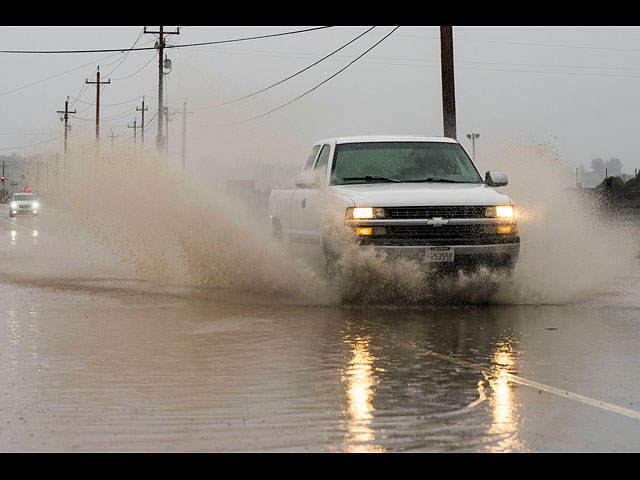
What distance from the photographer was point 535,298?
13.6 meters

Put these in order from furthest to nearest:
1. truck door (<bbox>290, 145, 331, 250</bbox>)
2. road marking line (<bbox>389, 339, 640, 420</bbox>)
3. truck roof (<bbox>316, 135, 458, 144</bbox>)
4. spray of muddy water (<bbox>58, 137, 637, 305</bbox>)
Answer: truck roof (<bbox>316, 135, 458, 144</bbox>), truck door (<bbox>290, 145, 331, 250</bbox>), spray of muddy water (<bbox>58, 137, 637, 305</bbox>), road marking line (<bbox>389, 339, 640, 420</bbox>)

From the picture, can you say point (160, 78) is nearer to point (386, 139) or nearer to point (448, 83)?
point (448, 83)

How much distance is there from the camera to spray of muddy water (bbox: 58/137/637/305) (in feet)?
42.3

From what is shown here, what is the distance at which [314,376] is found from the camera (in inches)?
313

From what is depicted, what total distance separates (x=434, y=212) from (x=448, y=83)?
37.7 ft

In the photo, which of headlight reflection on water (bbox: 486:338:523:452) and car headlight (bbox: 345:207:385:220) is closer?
headlight reflection on water (bbox: 486:338:523:452)

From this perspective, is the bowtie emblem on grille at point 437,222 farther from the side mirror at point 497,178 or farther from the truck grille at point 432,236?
the side mirror at point 497,178

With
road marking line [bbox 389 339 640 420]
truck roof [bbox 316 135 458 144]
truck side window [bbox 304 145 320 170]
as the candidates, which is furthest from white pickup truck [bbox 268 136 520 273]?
road marking line [bbox 389 339 640 420]

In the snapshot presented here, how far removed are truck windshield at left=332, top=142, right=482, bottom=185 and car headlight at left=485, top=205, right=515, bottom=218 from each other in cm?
113

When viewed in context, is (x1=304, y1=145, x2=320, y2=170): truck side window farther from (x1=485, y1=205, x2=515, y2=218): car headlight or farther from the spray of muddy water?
(x1=485, y1=205, x2=515, y2=218): car headlight

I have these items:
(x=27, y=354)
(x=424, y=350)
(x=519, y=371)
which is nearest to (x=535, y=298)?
(x=424, y=350)

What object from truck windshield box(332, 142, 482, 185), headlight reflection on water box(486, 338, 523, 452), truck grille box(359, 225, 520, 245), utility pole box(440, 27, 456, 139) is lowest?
headlight reflection on water box(486, 338, 523, 452)
